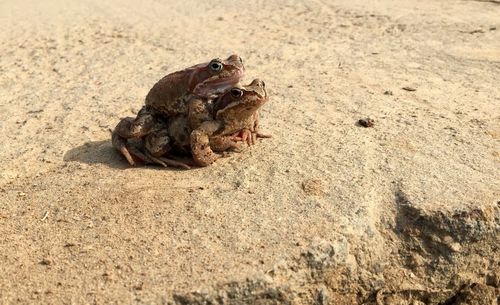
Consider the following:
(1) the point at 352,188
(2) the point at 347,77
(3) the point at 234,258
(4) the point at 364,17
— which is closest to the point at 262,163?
(1) the point at 352,188

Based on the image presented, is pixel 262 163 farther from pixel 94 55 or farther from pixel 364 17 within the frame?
pixel 364 17

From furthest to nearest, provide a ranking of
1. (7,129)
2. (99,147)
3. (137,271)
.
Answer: (7,129) → (99,147) → (137,271)

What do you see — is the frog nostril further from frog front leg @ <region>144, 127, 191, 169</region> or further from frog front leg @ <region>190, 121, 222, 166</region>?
frog front leg @ <region>144, 127, 191, 169</region>

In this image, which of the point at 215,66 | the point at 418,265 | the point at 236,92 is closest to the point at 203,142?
the point at 236,92

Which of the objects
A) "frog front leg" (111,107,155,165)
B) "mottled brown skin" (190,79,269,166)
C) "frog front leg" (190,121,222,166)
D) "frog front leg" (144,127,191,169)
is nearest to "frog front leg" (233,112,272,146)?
"mottled brown skin" (190,79,269,166)

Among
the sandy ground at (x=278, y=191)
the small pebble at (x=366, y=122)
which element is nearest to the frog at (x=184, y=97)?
the sandy ground at (x=278, y=191)

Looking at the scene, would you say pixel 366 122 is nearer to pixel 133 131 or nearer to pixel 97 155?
pixel 133 131
